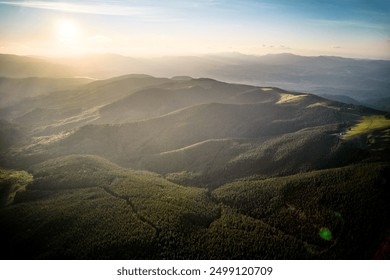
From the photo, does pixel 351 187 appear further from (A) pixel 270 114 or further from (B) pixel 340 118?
(A) pixel 270 114

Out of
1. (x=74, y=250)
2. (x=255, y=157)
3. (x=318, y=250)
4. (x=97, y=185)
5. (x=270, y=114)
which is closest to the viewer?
(x=318, y=250)

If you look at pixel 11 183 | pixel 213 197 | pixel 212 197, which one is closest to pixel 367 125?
pixel 213 197

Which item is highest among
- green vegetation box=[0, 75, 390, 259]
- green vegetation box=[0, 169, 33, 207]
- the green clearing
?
the green clearing

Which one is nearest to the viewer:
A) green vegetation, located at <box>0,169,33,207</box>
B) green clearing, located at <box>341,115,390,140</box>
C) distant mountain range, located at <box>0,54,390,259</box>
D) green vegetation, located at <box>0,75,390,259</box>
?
distant mountain range, located at <box>0,54,390,259</box>

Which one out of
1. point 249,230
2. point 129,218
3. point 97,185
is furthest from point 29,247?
point 249,230

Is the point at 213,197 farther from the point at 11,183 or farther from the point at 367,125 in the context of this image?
the point at 11,183

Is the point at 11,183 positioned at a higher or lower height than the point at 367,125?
lower

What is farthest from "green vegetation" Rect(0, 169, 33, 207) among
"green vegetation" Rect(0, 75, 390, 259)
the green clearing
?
the green clearing

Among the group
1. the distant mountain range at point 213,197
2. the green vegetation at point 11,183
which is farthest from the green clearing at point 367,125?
the green vegetation at point 11,183

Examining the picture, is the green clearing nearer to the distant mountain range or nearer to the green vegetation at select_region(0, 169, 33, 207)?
the distant mountain range
